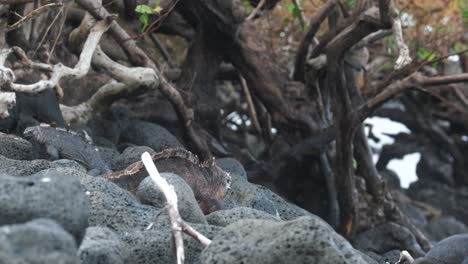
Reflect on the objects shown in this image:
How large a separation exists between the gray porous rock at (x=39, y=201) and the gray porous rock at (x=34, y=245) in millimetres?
380

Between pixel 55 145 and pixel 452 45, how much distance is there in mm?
5801

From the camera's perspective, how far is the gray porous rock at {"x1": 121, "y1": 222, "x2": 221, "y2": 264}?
145 inches

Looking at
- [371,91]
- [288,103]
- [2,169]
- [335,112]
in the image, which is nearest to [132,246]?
[2,169]

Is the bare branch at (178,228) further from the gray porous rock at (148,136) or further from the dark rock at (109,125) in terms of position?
the dark rock at (109,125)

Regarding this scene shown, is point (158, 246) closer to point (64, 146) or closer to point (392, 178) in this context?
point (64, 146)

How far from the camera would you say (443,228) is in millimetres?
11555

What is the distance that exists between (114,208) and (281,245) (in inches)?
49.3

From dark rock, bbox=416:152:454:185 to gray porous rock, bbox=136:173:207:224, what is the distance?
8.78 metres

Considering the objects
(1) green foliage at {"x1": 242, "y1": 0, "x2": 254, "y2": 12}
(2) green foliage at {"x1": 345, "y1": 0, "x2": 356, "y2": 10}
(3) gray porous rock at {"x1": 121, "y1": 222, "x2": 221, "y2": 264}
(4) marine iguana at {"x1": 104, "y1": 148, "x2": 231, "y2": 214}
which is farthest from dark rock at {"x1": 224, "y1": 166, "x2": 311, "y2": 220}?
(1) green foliage at {"x1": 242, "y1": 0, "x2": 254, "y2": 12}

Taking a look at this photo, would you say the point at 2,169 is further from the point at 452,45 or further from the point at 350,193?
the point at 452,45

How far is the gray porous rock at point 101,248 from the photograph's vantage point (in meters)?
3.22

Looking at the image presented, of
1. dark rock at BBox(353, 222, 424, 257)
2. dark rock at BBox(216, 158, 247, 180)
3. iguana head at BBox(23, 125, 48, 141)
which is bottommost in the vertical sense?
dark rock at BBox(353, 222, 424, 257)

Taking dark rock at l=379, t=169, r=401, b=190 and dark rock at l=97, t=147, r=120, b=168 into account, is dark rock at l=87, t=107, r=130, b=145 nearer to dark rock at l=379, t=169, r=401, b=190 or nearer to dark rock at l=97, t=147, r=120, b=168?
dark rock at l=97, t=147, r=120, b=168

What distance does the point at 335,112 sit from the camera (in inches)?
302
